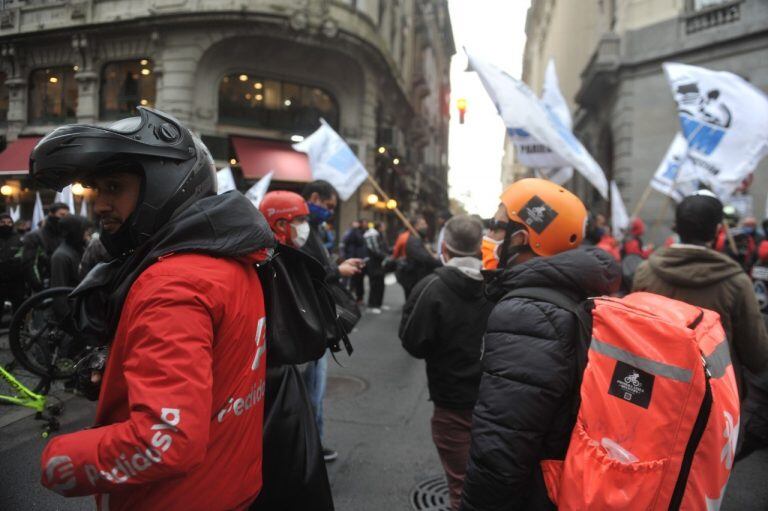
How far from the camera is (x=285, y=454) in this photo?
1814 millimetres

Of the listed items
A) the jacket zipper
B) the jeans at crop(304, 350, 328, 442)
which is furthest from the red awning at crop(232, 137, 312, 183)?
the jacket zipper

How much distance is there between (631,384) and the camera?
4.35 feet

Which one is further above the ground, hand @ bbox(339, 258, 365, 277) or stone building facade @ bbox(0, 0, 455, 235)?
stone building facade @ bbox(0, 0, 455, 235)

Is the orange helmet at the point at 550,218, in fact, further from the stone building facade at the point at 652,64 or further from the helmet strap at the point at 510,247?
the stone building facade at the point at 652,64

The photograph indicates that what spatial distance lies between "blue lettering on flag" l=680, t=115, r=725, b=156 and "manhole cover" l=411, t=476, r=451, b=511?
17.6 ft

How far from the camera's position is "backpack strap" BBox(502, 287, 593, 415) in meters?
1.55

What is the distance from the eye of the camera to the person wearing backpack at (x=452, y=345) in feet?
9.72

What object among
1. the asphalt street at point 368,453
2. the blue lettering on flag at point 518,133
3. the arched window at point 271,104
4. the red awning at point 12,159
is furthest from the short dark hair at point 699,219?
the arched window at point 271,104

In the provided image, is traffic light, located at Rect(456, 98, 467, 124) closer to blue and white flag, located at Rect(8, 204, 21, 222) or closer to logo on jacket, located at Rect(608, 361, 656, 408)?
blue and white flag, located at Rect(8, 204, 21, 222)

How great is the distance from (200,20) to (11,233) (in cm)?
1144

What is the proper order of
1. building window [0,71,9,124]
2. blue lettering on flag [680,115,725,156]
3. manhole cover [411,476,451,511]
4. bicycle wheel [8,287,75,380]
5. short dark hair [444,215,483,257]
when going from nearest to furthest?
building window [0,71,9,124] → short dark hair [444,215,483,257] → manhole cover [411,476,451,511] → bicycle wheel [8,287,75,380] → blue lettering on flag [680,115,725,156]

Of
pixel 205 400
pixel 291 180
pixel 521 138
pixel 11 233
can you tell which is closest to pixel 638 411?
pixel 205 400

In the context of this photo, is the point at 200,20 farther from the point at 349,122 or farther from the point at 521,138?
the point at 521,138

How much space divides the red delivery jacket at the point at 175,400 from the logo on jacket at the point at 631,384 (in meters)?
1.05
